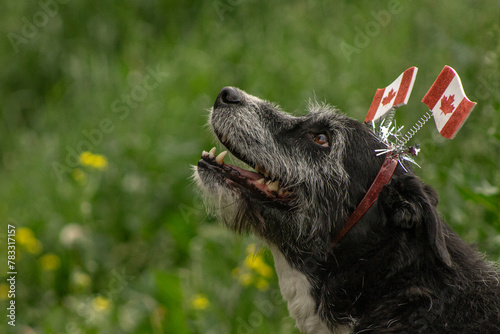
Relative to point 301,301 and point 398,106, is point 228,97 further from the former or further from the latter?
point 301,301

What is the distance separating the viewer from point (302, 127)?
11.8ft

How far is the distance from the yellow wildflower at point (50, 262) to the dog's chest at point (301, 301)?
9.02 feet

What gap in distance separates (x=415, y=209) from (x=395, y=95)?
63 cm

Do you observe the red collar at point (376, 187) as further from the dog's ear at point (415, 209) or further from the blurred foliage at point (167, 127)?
the blurred foliage at point (167, 127)

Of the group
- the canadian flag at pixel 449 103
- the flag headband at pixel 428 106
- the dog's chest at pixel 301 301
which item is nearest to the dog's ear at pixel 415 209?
the flag headband at pixel 428 106

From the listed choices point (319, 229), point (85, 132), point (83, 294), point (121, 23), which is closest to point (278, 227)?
point (319, 229)

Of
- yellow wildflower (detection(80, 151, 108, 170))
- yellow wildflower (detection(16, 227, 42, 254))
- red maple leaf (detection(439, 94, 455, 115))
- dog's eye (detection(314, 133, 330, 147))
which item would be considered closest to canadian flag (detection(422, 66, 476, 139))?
red maple leaf (detection(439, 94, 455, 115))

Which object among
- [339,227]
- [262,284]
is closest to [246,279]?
[262,284]

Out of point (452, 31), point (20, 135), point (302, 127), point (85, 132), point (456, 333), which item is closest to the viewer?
point (456, 333)

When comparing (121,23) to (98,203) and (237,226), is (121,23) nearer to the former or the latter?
(98,203)

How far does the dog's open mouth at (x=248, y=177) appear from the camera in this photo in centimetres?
345

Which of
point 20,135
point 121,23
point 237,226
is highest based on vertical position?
point 237,226

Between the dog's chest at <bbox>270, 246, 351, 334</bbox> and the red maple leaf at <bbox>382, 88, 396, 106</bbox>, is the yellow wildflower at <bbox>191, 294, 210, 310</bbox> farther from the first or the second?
the red maple leaf at <bbox>382, 88, 396, 106</bbox>

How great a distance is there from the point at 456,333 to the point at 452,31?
16.7 feet
